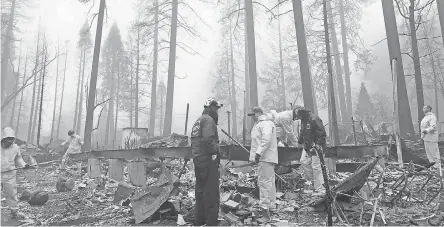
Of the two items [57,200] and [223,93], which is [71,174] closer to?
[57,200]

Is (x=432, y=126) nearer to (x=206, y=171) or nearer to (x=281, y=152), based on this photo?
(x=281, y=152)

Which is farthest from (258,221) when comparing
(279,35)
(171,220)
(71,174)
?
(279,35)

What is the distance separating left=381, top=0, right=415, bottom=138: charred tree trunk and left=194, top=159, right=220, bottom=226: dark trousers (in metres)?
8.96

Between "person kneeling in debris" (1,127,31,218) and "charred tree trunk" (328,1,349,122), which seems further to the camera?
"charred tree trunk" (328,1,349,122)

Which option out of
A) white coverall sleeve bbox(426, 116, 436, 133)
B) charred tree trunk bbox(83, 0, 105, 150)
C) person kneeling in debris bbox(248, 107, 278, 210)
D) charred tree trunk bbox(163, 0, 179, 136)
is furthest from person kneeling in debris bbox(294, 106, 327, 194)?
charred tree trunk bbox(163, 0, 179, 136)

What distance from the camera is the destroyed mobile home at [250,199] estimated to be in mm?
4645

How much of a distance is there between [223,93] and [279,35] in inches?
406

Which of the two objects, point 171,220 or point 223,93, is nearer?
point 171,220

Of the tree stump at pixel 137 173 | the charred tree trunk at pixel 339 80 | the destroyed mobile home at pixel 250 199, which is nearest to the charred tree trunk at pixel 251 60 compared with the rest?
the destroyed mobile home at pixel 250 199

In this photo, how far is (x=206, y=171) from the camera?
469 cm

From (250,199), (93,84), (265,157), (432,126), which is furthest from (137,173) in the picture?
(432,126)

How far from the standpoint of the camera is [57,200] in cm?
725

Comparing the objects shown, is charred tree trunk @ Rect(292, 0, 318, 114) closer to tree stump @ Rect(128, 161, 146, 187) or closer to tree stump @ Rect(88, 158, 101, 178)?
tree stump @ Rect(128, 161, 146, 187)

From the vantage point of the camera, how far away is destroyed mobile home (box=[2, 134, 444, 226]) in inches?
183
